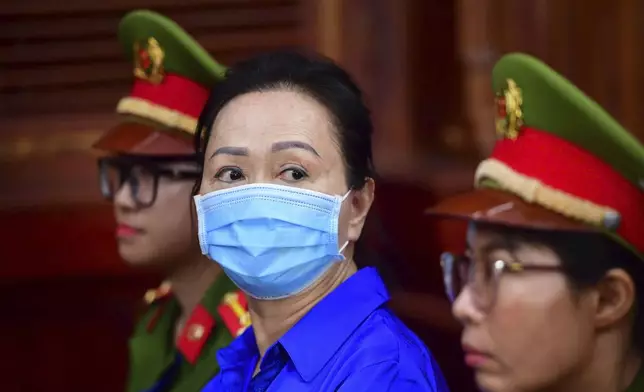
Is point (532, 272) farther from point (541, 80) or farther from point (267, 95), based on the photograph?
point (267, 95)

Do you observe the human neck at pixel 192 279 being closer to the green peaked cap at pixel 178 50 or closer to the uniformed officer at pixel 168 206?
the uniformed officer at pixel 168 206

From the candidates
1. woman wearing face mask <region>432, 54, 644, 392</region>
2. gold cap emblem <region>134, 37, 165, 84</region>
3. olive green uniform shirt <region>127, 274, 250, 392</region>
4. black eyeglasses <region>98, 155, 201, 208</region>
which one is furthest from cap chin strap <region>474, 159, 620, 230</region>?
gold cap emblem <region>134, 37, 165, 84</region>

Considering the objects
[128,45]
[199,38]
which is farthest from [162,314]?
[199,38]

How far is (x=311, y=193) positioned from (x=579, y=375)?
49 cm

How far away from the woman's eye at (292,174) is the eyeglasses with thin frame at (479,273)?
29cm

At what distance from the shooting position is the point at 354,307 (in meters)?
1.33

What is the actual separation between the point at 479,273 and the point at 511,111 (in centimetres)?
26

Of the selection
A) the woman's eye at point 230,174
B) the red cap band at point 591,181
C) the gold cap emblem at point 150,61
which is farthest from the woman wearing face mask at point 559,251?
the gold cap emblem at point 150,61

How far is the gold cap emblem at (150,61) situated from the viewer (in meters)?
1.91

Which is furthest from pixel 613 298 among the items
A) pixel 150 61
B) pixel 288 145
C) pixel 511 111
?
pixel 150 61

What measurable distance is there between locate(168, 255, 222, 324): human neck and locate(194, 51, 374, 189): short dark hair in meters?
0.47

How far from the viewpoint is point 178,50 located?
6.15 feet

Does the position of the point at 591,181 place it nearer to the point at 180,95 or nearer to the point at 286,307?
the point at 286,307

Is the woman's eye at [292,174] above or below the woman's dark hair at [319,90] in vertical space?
below
